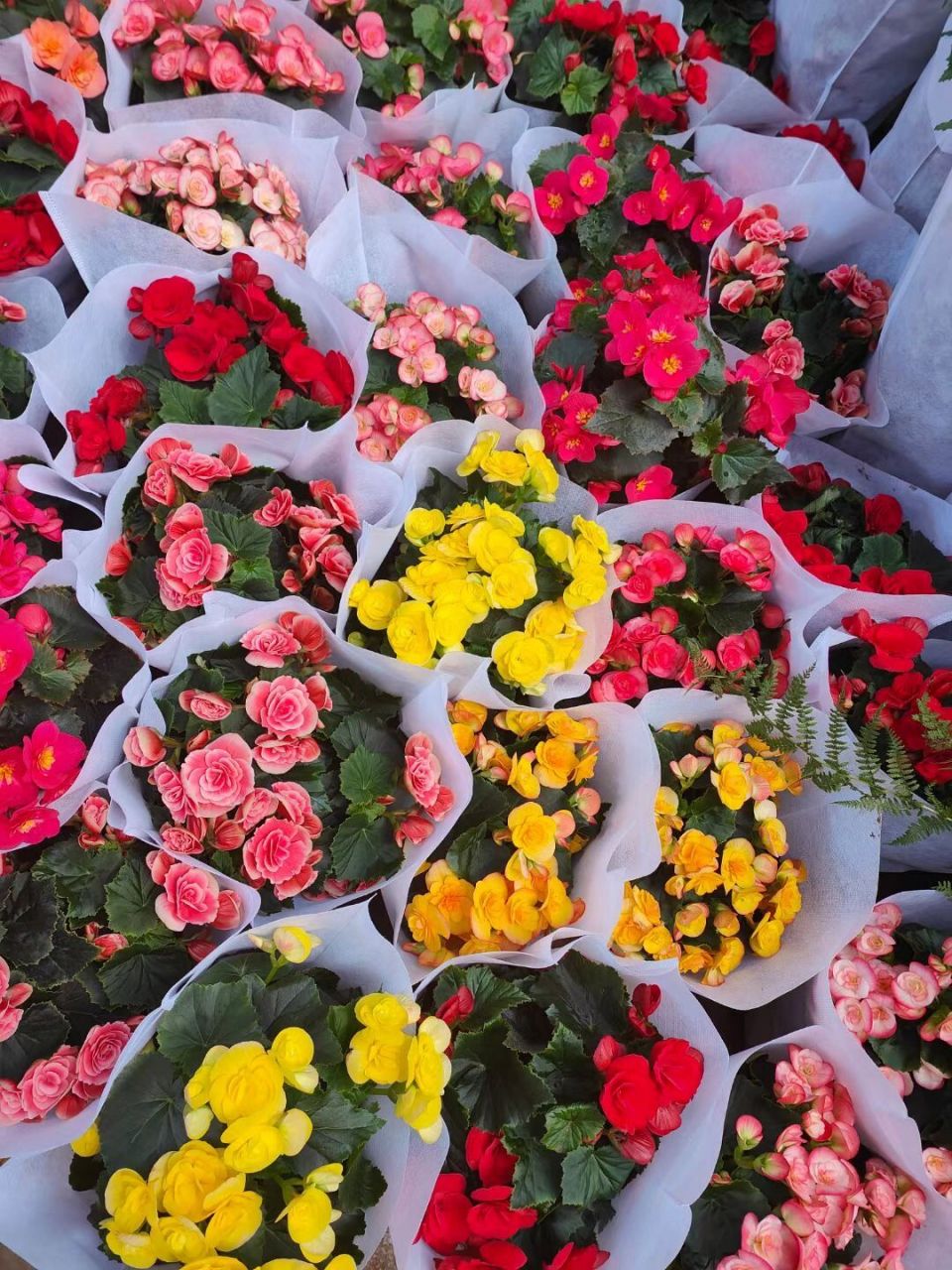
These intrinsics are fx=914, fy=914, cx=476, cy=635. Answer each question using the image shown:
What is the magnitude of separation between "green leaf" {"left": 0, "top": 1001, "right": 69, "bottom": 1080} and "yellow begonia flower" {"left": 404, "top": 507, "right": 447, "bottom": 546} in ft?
2.24

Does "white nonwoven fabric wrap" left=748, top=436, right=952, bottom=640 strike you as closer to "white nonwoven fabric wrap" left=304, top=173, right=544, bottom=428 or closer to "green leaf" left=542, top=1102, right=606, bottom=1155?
"white nonwoven fabric wrap" left=304, top=173, right=544, bottom=428

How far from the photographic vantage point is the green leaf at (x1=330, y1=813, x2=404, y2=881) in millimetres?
1059

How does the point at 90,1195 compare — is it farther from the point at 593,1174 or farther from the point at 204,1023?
the point at 593,1174

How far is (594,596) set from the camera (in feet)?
3.81

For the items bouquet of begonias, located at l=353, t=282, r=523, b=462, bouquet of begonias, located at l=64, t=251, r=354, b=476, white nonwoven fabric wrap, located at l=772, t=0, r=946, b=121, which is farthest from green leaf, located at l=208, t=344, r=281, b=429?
white nonwoven fabric wrap, located at l=772, t=0, r=946, b=121

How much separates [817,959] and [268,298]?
Answer: 116 cm

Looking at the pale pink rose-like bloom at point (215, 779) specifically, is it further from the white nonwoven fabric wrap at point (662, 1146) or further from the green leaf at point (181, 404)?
the green leaf at point (181, 404)

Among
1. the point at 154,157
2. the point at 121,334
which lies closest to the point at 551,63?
the point at 154,157

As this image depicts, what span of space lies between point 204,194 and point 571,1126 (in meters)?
1.34

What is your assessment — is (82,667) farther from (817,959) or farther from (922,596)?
(922,596)

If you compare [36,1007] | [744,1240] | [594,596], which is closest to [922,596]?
[594,596]

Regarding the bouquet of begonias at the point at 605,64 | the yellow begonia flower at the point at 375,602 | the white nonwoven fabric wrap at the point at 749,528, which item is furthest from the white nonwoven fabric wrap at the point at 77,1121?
the bouquet of begonias at the point at 605,64

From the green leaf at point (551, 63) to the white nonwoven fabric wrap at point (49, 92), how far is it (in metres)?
0.83

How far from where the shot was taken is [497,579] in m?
1.12
